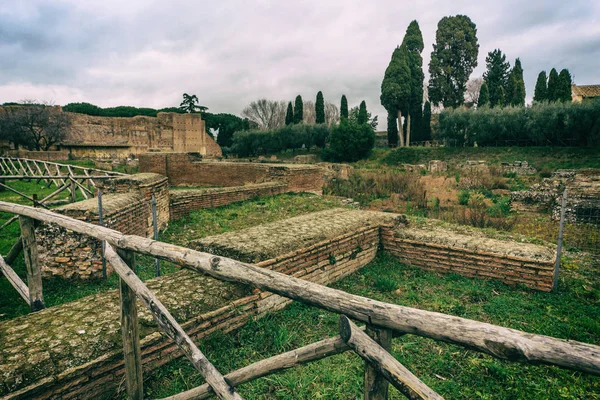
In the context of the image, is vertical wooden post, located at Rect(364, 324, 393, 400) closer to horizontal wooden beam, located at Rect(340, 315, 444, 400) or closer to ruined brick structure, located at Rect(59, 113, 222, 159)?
horizontal wooden beam, located at Rect(340, 315, 444, 400)

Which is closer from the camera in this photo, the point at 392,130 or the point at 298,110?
the point at 392,130

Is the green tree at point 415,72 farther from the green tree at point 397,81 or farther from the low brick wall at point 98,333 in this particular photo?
the low brick wall at point 98,333

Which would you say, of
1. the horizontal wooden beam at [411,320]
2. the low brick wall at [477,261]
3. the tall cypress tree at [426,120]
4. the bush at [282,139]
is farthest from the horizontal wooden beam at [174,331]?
the tall cypress tree at [426,120]

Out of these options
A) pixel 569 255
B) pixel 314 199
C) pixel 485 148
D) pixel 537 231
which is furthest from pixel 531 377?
pixel 485 148

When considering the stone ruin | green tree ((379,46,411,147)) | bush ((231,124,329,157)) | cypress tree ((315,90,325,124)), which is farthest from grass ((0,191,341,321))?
cypress tree ((315,90,325,124))

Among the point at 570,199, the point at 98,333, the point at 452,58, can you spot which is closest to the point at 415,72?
the point at 452,58

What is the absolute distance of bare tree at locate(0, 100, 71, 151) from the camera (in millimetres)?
26688

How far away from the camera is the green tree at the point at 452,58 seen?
33.2m

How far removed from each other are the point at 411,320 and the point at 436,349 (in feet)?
7.15

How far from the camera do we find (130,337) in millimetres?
2158

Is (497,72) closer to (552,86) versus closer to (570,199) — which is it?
(552,86)

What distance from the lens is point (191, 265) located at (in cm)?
192

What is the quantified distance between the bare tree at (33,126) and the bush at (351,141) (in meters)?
24.3

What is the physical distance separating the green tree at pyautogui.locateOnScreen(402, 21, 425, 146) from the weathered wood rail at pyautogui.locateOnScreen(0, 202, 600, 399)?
113 ft
